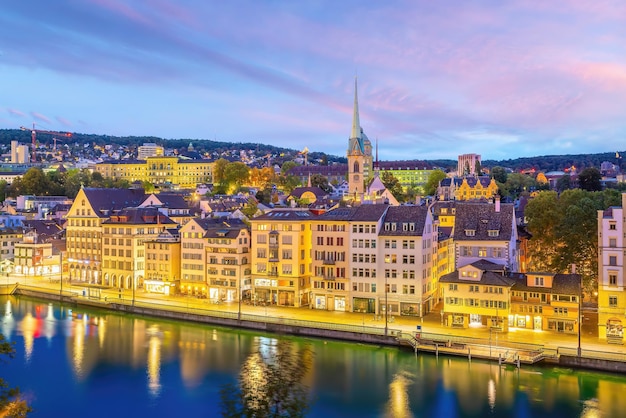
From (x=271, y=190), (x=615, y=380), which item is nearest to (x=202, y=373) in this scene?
(x=615, y=380)

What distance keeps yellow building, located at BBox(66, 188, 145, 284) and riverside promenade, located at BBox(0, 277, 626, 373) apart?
37.7 ft

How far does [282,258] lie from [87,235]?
101 ft

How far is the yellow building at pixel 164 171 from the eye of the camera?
Result: 189 m

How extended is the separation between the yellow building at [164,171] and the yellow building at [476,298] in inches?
5649

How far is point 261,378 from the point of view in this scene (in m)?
39.3

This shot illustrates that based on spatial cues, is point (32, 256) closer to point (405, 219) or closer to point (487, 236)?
point (405, 219)

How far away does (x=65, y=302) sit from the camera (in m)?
65.9

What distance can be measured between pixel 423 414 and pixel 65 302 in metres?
44.3

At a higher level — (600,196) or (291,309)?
(600,196)

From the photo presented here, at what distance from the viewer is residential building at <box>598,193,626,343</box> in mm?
43312

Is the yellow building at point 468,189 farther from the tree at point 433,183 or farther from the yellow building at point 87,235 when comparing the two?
the yellow building at point 87,235

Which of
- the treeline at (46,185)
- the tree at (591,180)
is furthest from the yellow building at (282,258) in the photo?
the treeline at (46,185)

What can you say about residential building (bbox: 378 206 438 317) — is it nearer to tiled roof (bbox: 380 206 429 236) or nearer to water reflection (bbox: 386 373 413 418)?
tiled roof (bbox: 380 206 429 236)

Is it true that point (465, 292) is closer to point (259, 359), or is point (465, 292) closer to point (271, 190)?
point (259, 359)
